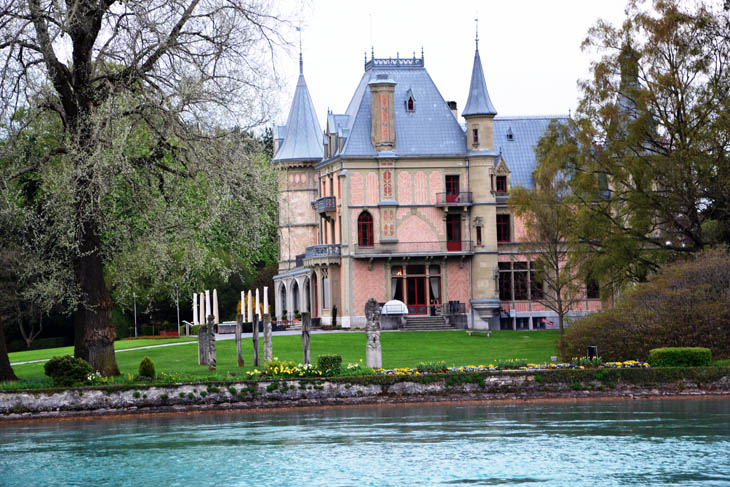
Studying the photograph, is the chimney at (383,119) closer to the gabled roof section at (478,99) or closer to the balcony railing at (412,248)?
the gabled roof section at (478,99)

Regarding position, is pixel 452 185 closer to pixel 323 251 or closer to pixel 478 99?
pixel 478 99

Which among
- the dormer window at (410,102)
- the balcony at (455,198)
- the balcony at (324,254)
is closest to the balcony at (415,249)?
the balcony at (324,254)

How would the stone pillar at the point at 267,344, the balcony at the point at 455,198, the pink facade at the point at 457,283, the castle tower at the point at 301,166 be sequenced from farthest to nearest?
the castle tower at the point at 301,166, the pink facade at the point at 457,283, the balcony at the point at 455,198, the stone pillar at the point at 267,344

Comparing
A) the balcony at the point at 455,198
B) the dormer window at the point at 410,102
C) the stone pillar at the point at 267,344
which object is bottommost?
the stone pillar at the point at 267,344

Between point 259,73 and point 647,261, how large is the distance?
18711 millimetres

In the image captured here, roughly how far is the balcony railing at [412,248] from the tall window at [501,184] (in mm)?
3797

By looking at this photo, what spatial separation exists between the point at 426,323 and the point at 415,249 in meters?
4.42

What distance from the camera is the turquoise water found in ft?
59.0

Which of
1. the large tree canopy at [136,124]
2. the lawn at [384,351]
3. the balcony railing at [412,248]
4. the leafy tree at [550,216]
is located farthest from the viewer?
the balcony railing at [412,248]

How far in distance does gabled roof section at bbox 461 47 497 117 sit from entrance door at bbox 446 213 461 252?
5.64 meters

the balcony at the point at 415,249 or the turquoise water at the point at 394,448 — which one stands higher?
the balcony at the point at 415,249

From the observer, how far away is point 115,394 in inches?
1126

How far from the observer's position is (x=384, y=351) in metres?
41.8

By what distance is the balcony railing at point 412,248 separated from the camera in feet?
194
